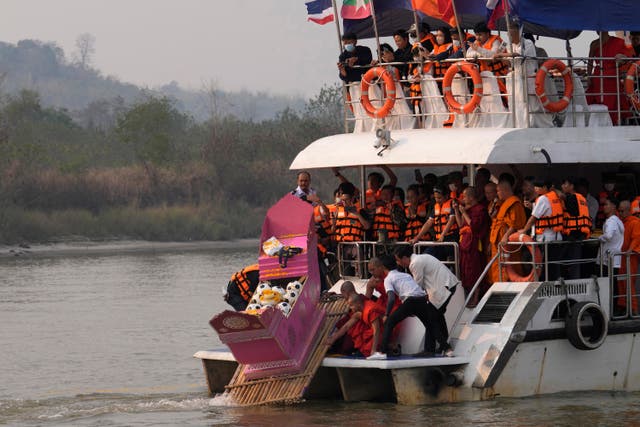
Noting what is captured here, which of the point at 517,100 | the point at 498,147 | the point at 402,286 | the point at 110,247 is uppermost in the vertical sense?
the point at 517,100

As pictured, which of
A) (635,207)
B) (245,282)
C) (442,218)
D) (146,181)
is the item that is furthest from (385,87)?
(146,181)

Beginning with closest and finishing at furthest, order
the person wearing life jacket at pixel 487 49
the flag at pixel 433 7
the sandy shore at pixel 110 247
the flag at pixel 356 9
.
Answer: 1. the person wearing life jacket at pixel 487 49
2. the flag at pixel 433 7
3. the flag at pixel 356 9
4. the sandy shore at pixel 110 247

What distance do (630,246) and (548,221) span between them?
4.08 ft

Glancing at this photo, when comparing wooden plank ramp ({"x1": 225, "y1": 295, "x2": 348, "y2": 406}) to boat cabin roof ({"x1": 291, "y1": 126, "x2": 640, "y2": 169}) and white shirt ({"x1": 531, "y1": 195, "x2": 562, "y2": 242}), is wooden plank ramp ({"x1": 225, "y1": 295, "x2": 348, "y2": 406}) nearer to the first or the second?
boat cabin roof ({"x1": 291, "y1": 126, "x2": 640, "y2": 169})

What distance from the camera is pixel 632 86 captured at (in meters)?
16.3

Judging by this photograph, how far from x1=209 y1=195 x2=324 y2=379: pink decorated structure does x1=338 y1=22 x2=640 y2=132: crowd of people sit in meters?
1.84

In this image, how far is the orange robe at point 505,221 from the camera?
15172 millimetres

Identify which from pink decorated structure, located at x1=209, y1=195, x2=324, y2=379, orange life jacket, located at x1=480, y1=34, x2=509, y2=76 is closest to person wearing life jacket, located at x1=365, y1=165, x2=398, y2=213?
pink decorated structure, located at x1=209, y1=195, x2=324, y2=379

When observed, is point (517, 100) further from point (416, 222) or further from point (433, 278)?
point (433, 278)

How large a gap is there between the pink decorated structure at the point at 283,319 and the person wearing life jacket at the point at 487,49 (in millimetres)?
2356

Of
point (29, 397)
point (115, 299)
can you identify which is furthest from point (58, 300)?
point (29, 397)

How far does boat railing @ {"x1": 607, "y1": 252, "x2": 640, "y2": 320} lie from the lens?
15.3m

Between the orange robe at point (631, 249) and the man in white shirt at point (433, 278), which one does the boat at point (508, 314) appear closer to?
the orange robe at point (631, 249)

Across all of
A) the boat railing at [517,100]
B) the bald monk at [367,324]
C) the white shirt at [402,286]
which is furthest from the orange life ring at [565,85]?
the bald monk at [367,324]
